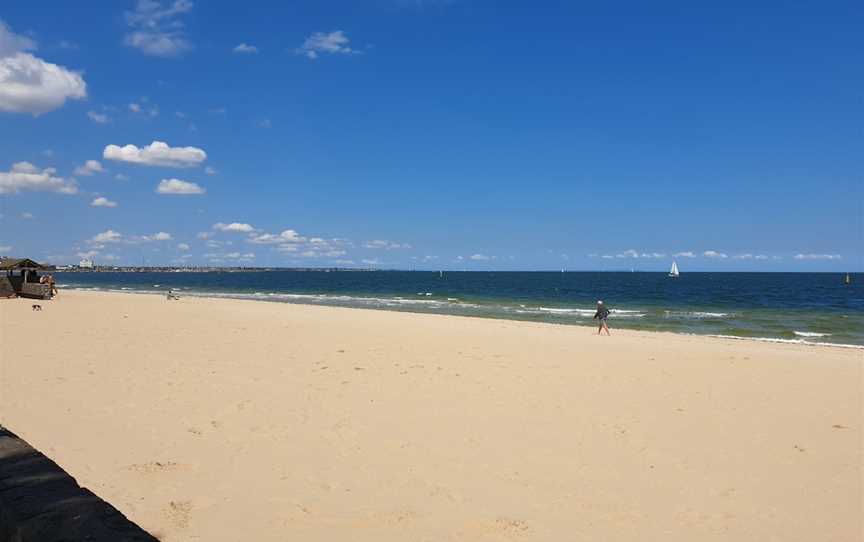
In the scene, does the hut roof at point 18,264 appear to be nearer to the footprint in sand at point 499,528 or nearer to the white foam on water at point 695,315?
the footprint in sand at point 499,528

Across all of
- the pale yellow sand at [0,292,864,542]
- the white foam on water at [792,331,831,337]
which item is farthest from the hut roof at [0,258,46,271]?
the white foam on water at [792,331,831,337]

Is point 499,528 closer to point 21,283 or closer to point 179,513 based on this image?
point 179,513

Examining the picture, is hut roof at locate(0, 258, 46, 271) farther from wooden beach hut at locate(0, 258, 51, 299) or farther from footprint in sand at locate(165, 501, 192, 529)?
footprint in sand at locate(165, 501, 192, 529)

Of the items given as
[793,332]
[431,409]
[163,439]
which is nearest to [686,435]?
[431,409]

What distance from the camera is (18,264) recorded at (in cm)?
3366

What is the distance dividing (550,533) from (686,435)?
3.90 m

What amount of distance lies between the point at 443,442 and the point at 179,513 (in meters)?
3.40

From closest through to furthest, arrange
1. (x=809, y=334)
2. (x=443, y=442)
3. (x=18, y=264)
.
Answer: (x=443, y=442) → (x=809, y=334) → (x=18, y=264)

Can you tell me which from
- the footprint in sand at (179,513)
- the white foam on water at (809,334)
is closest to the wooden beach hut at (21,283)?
the footprint in sand at (179,513)

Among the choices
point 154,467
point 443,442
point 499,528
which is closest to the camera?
point 499,528

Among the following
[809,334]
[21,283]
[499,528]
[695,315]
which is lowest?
[499,528]

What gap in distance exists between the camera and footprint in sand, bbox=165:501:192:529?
4988 mm

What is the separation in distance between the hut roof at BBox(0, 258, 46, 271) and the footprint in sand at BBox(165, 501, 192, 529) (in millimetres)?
36179

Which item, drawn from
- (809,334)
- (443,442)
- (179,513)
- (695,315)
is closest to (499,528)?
(443,442)
